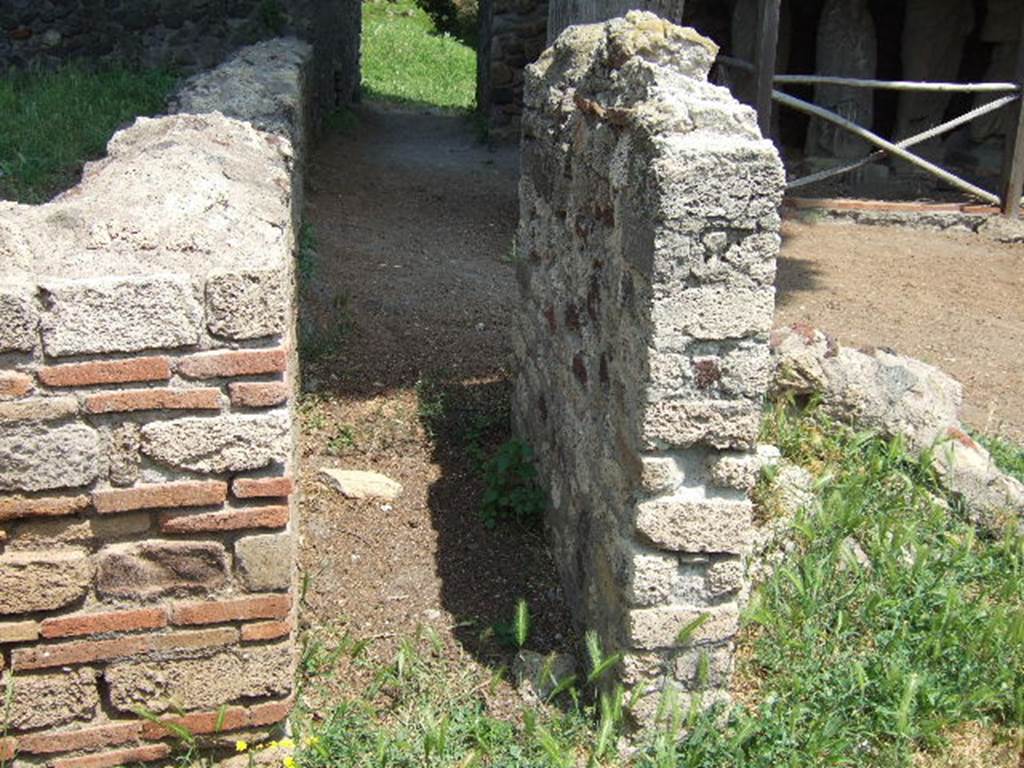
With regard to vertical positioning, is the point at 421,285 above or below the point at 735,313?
below

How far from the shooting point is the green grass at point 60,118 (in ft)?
25.5

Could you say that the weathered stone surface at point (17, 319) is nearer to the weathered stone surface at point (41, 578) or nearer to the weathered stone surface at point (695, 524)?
the weathered stone surface at point (41, 578)

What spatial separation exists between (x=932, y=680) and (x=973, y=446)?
155 centimetres

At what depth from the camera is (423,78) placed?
1698 centimetres

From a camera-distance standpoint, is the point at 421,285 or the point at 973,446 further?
the point at 421,285

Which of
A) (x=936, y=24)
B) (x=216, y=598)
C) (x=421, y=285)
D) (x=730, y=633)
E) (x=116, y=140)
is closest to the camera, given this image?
(x=216, y=598)

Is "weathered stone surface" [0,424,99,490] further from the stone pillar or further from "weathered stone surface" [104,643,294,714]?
the stone pillar

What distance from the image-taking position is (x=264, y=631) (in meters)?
2.92

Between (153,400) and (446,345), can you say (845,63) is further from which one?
(153,400)

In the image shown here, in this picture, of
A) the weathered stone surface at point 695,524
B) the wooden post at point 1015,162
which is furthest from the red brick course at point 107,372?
the wooden post at point 1015,162

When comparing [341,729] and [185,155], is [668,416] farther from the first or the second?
[185,155]

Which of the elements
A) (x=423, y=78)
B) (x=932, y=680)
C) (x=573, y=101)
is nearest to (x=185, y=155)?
(x=573, y=101)

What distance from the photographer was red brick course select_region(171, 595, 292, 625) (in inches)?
113

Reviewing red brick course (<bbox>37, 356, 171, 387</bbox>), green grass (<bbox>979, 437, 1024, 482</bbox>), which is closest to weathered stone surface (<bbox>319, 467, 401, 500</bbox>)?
red brick course (<bbox>37, 356, 171, 387</bbox>)
